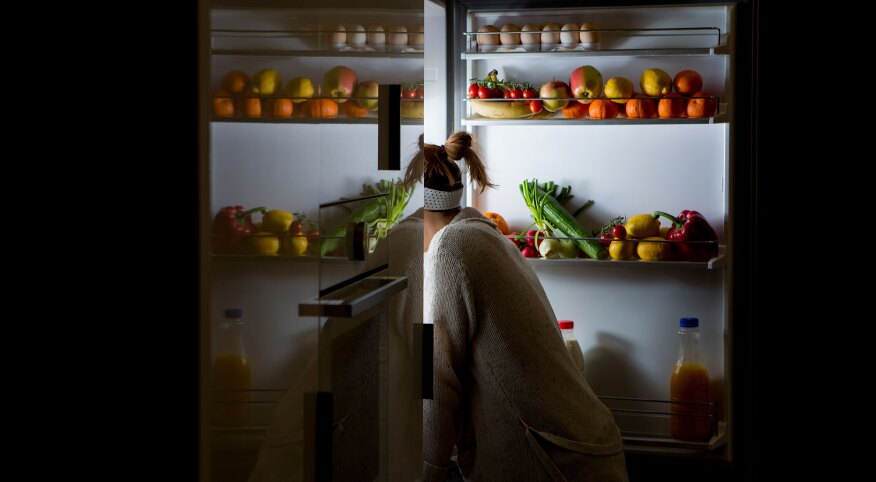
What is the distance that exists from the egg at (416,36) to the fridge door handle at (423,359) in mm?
434

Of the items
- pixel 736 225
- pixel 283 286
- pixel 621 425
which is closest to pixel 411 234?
pixel 283 286

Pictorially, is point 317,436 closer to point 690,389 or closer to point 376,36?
point 376,36

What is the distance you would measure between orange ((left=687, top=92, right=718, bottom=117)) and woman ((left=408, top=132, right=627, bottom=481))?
96cm

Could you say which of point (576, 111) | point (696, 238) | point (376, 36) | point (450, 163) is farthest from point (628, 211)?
point (376, 36)

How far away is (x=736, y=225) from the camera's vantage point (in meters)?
2.45

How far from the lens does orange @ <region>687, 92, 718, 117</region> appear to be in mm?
2479

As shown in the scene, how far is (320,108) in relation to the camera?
2.74 ft

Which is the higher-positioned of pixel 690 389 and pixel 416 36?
pixel 416 36

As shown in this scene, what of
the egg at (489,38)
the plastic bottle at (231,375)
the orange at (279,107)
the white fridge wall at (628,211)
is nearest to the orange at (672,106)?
the white fridge wall at (628,211)

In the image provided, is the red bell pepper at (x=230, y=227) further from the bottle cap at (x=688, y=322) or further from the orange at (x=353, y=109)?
the bottle cap at (x=688, y=322)

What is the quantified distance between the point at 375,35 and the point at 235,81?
0.47 m

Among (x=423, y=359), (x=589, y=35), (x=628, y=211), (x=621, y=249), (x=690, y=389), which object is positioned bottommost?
(x=690, y=389)
